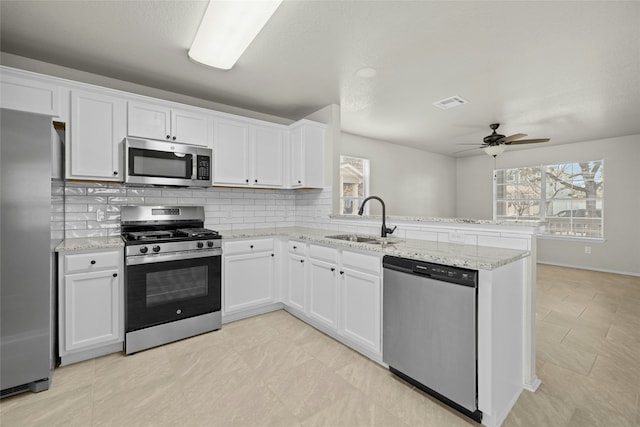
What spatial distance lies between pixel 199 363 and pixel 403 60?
305 centimetres

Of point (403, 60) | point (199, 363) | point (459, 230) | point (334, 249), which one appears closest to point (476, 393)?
point (459, 230)

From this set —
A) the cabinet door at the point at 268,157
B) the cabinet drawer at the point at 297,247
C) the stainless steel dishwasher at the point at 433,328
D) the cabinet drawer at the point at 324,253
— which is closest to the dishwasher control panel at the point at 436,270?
the stainless steel dishwasher at the point at 433,328

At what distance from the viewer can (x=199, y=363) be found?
223 cm

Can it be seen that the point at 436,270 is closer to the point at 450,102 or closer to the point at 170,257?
the point at 170,257

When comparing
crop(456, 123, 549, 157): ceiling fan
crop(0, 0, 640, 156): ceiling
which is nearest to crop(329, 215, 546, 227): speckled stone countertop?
crop(0, 0, 640, 156): ceiling

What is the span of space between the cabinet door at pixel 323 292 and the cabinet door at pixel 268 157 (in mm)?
1216

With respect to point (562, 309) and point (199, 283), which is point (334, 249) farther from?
point (562, 309)

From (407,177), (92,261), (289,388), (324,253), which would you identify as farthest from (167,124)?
(407,177)

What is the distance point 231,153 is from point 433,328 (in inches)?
102

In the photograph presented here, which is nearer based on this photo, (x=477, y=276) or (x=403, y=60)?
(x=477, y=276)

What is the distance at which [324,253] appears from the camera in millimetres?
2631

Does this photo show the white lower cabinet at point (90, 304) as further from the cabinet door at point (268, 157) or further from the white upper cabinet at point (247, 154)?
the cabinet door at point (268, 157)

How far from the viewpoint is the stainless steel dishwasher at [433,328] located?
1584 mm

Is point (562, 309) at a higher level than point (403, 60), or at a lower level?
lower
